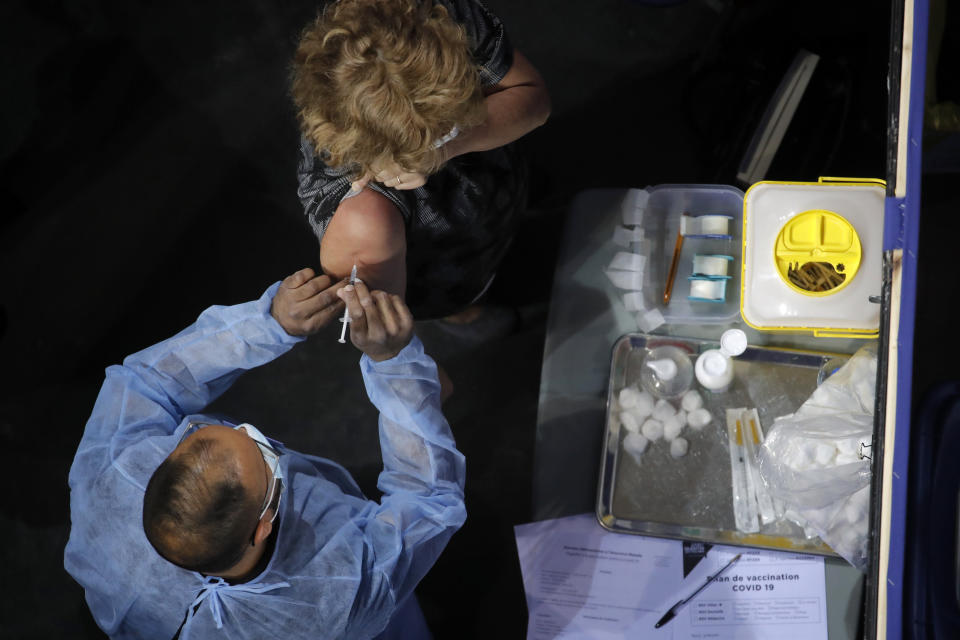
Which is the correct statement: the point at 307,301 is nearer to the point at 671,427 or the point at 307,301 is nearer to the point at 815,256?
the point at 671,427

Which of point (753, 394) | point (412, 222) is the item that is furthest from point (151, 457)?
point (753, 394)

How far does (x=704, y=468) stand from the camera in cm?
144

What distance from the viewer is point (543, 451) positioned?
59.3 inches

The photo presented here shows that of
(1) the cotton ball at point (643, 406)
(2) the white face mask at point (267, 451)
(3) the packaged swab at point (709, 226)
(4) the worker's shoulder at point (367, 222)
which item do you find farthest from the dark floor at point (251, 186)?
→ (4) the worker's shoulder at point (367, 222)

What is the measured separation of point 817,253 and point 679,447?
48 cm

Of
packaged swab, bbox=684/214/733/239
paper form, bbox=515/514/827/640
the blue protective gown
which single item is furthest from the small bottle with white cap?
the blue protective gown

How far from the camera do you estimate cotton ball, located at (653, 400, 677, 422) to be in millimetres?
1451

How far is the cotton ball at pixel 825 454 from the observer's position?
125 cm

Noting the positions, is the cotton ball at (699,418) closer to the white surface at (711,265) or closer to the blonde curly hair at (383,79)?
the white surface at (711,265)

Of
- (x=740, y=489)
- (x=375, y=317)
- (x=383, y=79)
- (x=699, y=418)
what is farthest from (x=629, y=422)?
(x=383, y=79)

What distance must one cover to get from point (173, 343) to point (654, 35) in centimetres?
212

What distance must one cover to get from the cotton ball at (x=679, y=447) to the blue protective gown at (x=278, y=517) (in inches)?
18.1

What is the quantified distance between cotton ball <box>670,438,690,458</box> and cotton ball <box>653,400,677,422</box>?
53 millimetres

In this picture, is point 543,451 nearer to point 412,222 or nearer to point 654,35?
point 412,222
